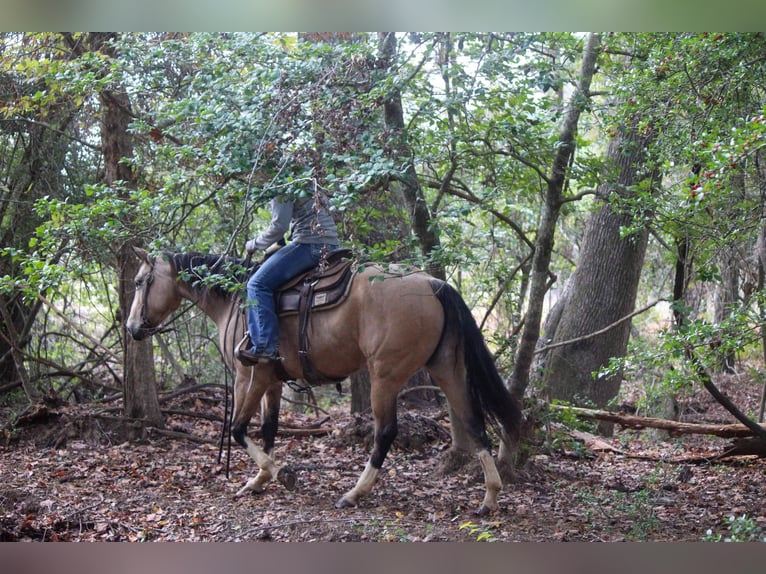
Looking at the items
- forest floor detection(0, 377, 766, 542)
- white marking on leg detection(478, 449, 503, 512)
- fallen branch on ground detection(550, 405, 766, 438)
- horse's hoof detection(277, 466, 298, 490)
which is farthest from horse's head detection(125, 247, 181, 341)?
fallen branch on ground detection(550, 405, 766, 438)

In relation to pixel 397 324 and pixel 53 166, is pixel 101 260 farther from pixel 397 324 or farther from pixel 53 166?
pixel 397 324

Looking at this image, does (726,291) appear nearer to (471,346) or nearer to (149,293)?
(471,346)

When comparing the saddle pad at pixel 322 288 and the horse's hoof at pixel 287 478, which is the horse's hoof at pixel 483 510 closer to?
the horse's hoof at pixel 287 478

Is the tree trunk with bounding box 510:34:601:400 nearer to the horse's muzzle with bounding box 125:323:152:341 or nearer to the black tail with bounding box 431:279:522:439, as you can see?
the black tail with bounding box 431:279:522:439

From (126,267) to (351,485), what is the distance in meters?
2.45

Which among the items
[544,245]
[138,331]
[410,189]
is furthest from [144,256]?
[544,245]

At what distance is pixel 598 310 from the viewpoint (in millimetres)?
6512

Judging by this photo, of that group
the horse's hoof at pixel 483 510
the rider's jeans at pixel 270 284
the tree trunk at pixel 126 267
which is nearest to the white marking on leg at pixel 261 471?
the rider's jeans at pixel 270 284

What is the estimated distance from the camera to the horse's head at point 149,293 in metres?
4.78

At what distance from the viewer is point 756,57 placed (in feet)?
13.4

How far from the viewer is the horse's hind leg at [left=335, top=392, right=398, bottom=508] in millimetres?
4266

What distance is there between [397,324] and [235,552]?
1.51 meters

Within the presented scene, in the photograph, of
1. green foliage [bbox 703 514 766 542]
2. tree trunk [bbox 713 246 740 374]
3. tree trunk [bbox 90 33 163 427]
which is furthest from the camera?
tree trunk [bbox 713 246 740 374]

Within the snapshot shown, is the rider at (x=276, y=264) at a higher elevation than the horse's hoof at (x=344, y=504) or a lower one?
higher
